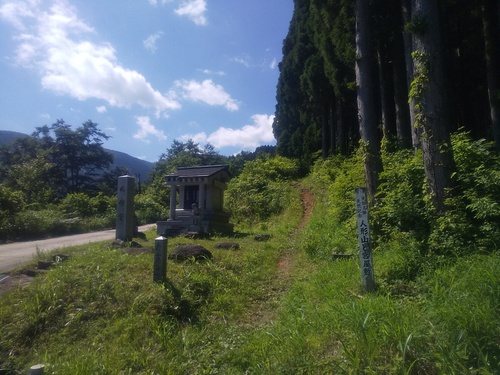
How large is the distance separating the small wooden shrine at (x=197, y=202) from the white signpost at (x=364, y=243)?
8861mm

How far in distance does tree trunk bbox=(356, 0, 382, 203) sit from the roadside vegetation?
104 cm

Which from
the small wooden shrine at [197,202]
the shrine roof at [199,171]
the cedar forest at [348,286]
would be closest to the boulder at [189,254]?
the cedar forest at [348,286]

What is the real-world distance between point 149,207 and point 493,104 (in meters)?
20.7

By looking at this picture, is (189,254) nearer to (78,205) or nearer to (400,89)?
(400,89)

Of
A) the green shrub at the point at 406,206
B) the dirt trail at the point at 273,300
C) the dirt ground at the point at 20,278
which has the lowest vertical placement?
the dirt trail at the point at 273,300

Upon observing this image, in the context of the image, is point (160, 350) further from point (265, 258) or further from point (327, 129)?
point (327, 129)

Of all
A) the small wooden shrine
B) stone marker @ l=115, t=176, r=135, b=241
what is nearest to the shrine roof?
the small wooden shrine

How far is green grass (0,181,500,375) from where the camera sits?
300 cm

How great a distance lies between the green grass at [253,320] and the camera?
3.00 metres

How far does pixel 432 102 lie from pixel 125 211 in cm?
722

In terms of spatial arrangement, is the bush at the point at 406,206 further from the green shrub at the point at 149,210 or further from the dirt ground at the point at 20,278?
the green shrub at the point at 149,210

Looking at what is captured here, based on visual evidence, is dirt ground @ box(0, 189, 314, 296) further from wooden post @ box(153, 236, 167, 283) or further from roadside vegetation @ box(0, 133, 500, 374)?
wooden post @ box(153, 236, 167, 283)

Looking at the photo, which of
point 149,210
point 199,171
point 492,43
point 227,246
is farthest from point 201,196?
point 149,210

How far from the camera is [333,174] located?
18906 millimetres
